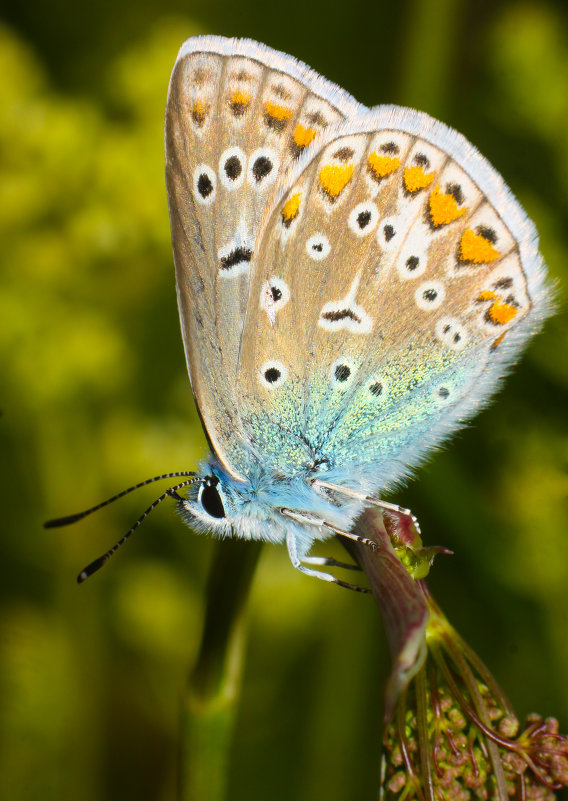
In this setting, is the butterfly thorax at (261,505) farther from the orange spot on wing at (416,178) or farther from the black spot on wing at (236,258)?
the orange spot on wing at (416,178)

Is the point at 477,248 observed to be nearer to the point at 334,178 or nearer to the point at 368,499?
the point at 334,178

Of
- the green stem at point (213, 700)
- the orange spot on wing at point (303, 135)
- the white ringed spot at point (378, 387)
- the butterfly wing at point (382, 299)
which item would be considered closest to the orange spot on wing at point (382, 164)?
the butterfly wing at point (382, 299)

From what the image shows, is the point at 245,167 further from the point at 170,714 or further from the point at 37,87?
the point at 170,714

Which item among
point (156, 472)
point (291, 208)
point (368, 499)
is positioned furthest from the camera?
point (156, 472)

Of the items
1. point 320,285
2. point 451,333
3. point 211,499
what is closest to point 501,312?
point 451,333

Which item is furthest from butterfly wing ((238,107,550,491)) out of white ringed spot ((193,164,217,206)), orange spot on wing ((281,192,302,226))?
white ringed spot ((193,164,217,206))

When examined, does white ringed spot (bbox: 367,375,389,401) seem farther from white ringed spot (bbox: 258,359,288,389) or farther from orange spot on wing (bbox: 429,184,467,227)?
orange spot on wing (bbox: 429,184,467,227)
